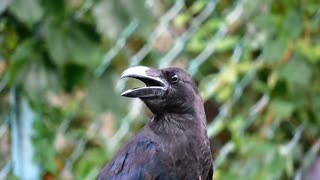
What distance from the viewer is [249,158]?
4.02m

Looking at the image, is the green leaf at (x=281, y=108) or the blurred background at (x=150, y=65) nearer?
the blurred background at (x=150, y=65)

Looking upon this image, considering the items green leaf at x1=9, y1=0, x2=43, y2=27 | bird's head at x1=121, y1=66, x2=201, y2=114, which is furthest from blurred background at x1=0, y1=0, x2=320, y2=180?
bird's head at x1=121, y1=66, x2=201, y2=114

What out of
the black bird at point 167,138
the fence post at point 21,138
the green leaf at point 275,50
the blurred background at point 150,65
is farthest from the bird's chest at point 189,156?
the green leaf at point 275,50

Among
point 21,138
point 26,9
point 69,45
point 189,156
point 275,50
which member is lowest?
point 275,50

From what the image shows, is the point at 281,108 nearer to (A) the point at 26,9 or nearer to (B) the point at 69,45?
(B) the point at 69,45

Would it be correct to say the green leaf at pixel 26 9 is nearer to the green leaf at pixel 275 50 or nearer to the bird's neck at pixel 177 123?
the bird's neck at pixel 177 123

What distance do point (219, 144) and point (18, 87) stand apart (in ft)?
3.42

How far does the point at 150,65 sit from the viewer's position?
12.0 ft

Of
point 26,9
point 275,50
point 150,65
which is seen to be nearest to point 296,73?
point 275,50

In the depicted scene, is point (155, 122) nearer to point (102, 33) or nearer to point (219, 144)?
point (102, 33)

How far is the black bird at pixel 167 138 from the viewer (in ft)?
9.37

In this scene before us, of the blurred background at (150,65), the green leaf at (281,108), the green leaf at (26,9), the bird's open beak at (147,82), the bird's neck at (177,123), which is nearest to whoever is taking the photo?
the bird's open beak at (147,82)

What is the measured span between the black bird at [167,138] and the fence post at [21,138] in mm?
658

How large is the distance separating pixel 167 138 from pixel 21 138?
29.3 inches
